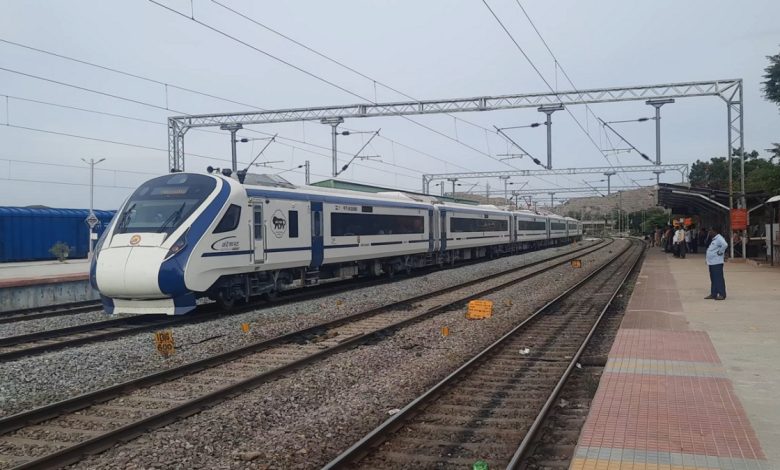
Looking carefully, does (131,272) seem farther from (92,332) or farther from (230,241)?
(230,241)

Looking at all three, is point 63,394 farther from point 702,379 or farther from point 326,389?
point 702,379

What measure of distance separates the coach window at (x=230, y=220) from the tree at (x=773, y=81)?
31.9m

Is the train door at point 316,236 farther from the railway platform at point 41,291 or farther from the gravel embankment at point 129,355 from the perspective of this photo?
the railway platform at point 41,291

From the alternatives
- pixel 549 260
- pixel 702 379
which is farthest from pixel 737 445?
pixel 549 260

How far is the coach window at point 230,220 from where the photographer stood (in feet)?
40.5

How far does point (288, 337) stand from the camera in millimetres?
10125

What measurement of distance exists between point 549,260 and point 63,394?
2912 centimetres

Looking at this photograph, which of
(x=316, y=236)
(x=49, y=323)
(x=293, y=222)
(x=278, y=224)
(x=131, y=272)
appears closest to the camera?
(x=131, y=272)

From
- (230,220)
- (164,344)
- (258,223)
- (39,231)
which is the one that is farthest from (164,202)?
(39,231)

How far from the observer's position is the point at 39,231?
30.4m

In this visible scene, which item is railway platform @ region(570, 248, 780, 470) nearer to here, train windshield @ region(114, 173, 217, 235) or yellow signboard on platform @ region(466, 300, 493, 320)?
yellow signboard on platform @ region(466, 300, 493, 320)

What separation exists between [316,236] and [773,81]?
2935cm

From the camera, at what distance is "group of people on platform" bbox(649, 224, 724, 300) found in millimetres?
13547

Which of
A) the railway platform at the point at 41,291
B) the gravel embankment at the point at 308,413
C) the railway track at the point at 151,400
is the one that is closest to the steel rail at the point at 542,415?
the gravel embankment at the point at 308,413
